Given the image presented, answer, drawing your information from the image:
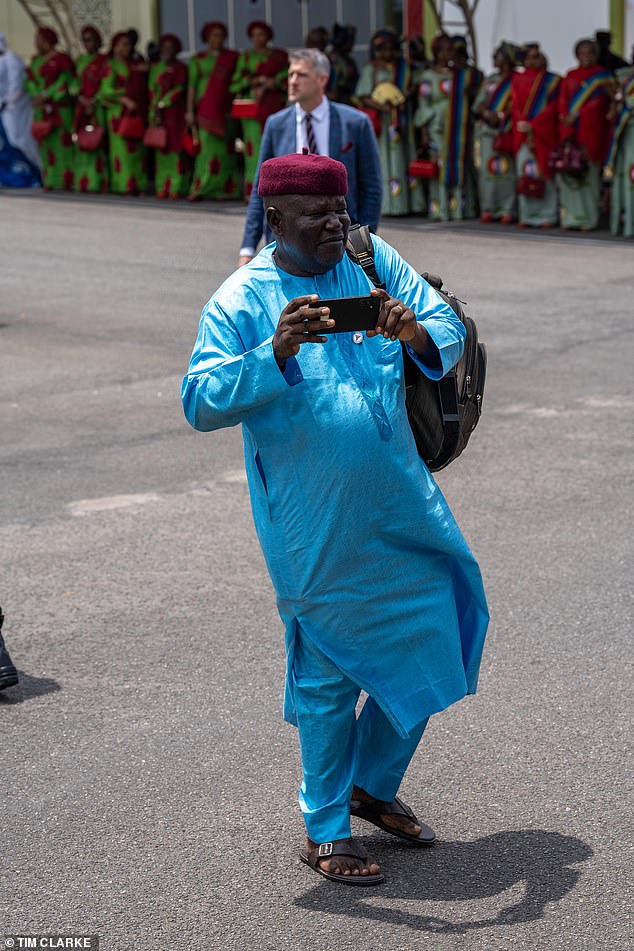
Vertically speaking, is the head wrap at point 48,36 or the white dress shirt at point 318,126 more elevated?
the head wrap at point 48,36

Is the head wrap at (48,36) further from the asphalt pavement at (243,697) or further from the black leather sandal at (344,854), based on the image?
the black leather sandal at (344,854)

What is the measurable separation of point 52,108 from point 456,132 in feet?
22.8

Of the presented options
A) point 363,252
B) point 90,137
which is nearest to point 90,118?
point 90,137

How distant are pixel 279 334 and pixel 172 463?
4.37 m

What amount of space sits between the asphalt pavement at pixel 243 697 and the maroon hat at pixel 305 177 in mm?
1644

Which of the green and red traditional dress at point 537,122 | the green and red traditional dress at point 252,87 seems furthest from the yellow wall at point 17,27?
the green and red traditional dress at point 537,122

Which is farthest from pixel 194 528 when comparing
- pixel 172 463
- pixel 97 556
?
pixel 172 463

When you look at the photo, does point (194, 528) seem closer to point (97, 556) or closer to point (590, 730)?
point (97, 556)

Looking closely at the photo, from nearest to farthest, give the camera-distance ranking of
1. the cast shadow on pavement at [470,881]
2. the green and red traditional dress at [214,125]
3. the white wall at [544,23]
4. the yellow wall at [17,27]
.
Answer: the cast shadow on pavement at [470,881]
the white wall at [544,23]
the green and red traditional dress at [214,125]
the yellow wall at [17,27]

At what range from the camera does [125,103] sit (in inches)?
794

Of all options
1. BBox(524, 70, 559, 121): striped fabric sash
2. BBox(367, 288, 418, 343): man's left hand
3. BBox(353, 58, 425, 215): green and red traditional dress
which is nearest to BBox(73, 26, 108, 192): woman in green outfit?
BBox(353, 58, 425, 215): green and red traditional dress

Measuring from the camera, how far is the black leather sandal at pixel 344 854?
3.61 meters

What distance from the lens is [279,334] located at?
10.7 feet

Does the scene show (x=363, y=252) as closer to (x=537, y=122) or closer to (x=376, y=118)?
(x=537, y=122)
